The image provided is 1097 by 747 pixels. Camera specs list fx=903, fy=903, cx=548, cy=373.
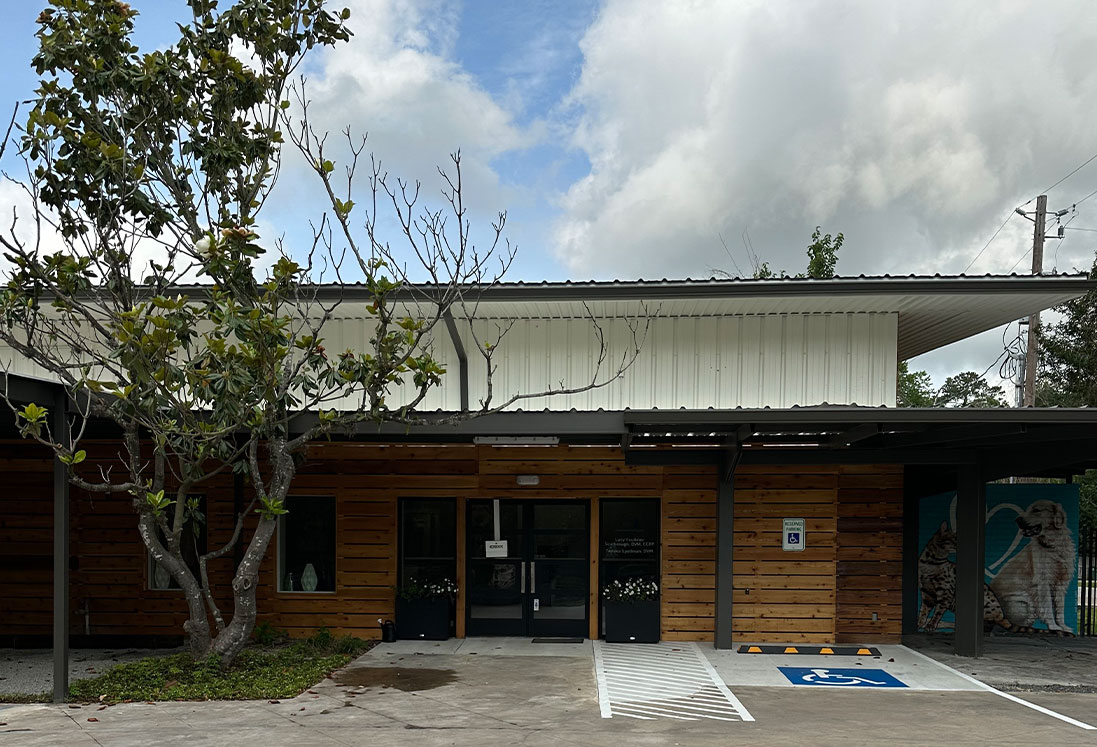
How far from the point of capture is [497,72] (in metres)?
15.9

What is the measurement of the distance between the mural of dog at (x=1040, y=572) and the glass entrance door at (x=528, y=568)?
6.94 meters

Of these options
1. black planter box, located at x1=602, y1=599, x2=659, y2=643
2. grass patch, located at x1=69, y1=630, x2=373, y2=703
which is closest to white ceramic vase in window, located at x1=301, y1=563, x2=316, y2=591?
grass patch, located at x1=69, y1=630, x2=373, y2=703

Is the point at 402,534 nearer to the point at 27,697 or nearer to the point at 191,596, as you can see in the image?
the point at 191,596

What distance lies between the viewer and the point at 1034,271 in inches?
902

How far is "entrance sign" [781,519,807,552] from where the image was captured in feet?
40.3

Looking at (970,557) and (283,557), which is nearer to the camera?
(970,557)

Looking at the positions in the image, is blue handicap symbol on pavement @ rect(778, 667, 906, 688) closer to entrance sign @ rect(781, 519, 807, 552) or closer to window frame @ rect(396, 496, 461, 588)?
entrance sign @ rect(781, 519, 807, 552)

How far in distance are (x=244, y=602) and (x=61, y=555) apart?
1.89 m

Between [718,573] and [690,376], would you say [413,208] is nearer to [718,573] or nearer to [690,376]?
[690,376]

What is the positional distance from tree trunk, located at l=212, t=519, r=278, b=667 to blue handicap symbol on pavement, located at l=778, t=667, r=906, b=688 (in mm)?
6024

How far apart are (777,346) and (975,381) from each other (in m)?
41.3

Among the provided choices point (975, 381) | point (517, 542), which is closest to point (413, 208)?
point (517, 542)

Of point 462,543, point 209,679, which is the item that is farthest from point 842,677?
point 209,679

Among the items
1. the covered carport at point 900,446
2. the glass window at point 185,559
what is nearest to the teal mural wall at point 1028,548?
the covered carport at point 900,446
